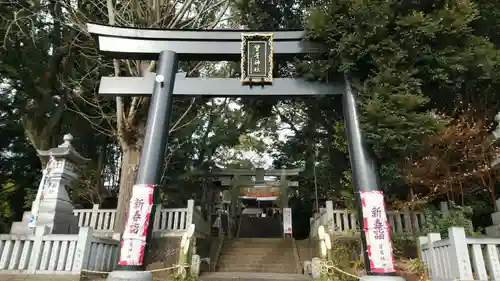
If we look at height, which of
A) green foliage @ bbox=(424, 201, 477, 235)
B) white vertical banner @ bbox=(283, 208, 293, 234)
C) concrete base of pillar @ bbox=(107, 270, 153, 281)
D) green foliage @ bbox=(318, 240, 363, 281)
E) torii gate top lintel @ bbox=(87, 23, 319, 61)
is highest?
torii gate top lintel @ bbox=(87, 23, 319, 61)

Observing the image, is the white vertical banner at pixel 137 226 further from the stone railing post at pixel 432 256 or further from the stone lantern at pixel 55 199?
the stone railing post at pixel 432 256

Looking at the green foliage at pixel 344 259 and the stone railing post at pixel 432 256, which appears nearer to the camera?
the stone railing post at pixel 432 256

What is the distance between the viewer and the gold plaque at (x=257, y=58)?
6883 mm

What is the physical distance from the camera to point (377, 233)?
18.2 feet

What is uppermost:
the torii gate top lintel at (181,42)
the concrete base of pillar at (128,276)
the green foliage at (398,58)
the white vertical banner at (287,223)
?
the torii gate top lintel at (181,42)

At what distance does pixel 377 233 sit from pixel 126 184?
6.58m

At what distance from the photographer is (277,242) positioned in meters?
12.7

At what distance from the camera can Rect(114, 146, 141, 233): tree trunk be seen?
887cm

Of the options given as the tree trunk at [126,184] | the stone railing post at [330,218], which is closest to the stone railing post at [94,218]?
the tree trunk at [126,184]

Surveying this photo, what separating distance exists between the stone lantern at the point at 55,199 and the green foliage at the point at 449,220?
7.99m

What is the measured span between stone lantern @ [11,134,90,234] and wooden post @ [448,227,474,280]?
731 centimetres

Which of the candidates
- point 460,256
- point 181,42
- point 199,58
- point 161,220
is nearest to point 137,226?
point 199,58

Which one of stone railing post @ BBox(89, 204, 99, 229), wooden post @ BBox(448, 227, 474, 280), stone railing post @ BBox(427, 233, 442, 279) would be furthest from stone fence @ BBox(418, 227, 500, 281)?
stone railing post @ BBox(89, 204, 99, 229)

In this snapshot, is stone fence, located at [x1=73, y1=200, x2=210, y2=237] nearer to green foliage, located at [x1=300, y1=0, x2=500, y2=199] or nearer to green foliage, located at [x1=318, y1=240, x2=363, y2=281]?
green foliage, located at [x1=318, y1=240, x2=363, y2=281]
